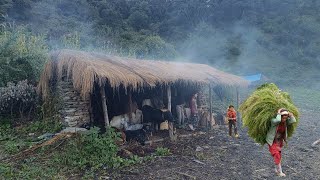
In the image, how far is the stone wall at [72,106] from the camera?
A: 9352mm

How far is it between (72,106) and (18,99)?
2623mm

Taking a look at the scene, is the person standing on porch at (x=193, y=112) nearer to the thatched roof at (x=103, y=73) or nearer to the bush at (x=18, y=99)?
the thatched roof at (x=103, y=73)

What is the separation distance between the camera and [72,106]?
9.44 metres

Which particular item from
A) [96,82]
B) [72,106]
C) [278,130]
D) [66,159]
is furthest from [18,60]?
[278,130]

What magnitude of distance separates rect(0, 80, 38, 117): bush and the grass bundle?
800cm

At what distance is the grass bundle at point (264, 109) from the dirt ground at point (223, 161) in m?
1.81

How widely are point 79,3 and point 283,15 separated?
62.2 ft

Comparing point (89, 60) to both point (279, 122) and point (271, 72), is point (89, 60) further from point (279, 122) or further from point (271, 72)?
point (271, 72)

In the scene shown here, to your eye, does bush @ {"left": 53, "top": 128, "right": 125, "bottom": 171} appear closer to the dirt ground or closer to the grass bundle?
the dirt ground

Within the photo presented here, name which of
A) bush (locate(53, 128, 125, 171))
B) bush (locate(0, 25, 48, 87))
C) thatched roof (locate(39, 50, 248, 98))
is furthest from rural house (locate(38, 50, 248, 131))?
bush (locate(0, 25, 48, 87))

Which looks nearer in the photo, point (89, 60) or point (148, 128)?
point (89, 60)

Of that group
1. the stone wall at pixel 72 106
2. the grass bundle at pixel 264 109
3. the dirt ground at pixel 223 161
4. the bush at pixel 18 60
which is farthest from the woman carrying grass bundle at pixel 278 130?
the bush at pixel 18 60

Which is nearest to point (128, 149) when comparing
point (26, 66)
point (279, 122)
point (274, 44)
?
point (279, 122)

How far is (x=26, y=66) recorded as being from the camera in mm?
12008
